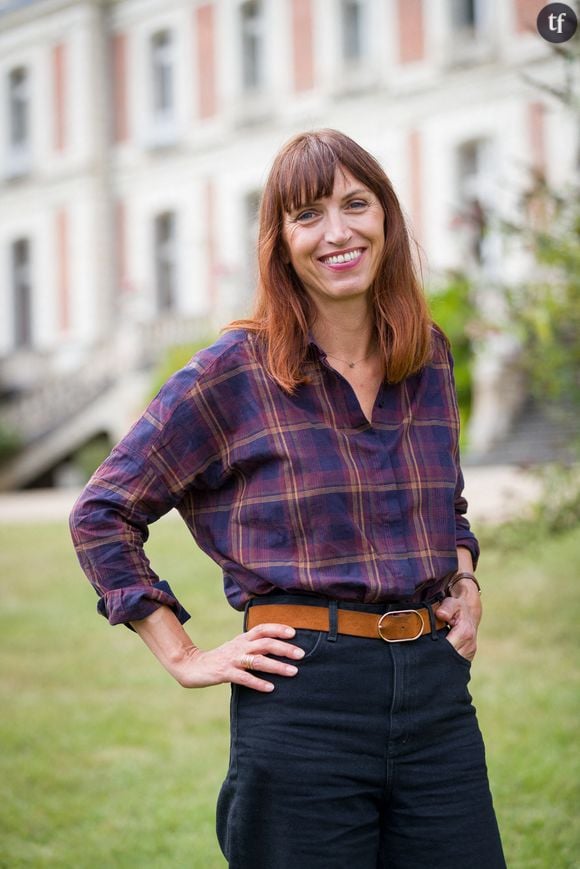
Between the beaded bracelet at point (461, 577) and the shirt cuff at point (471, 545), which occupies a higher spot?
the shirt cuff at point (471, 545)

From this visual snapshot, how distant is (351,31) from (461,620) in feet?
65.4

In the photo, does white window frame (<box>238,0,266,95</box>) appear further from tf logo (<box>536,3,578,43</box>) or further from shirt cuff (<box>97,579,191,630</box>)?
shirt cuff (<box>97,579,191,630</box>)

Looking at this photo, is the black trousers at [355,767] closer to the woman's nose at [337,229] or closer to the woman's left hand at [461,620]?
the woman's left hand at [461,620]

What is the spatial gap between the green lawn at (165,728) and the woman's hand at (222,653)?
2376 mm

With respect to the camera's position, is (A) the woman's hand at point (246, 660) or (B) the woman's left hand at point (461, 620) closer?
(A) the woman's hand at point (246, 660)

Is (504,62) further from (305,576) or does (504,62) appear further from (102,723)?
(305,576)

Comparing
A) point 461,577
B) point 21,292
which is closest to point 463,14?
point 21,292

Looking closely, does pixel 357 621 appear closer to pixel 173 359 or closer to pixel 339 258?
pixel 339 258

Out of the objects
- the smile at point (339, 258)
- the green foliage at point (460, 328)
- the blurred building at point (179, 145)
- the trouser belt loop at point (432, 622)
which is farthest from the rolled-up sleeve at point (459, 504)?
the blurred building at point (179, 145)

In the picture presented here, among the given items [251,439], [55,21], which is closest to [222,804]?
[251,439]

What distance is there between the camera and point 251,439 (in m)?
2.35

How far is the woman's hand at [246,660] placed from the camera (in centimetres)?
226

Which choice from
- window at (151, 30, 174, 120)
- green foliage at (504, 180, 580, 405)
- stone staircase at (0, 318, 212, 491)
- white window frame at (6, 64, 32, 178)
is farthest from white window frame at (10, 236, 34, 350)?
green foliage at (504, 180, 580, 405)

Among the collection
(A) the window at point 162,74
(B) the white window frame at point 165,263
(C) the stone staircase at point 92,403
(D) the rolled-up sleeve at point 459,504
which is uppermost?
(A) the window at point 162,74
